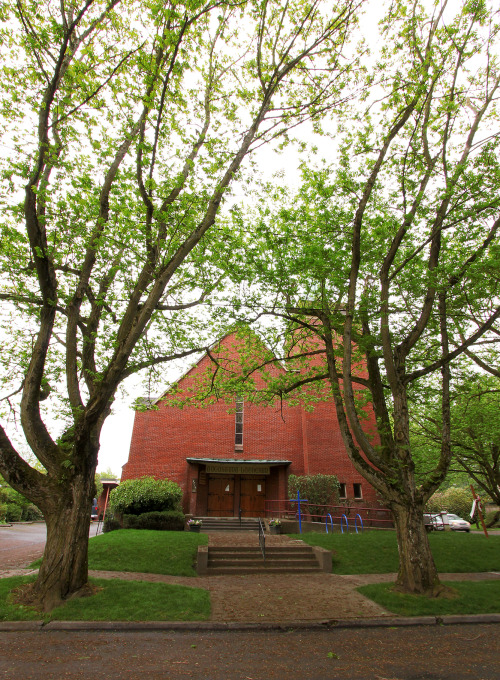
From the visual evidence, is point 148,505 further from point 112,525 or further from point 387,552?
point 387,552

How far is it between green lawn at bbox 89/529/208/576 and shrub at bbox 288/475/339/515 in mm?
6838

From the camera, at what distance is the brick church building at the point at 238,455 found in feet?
63.3

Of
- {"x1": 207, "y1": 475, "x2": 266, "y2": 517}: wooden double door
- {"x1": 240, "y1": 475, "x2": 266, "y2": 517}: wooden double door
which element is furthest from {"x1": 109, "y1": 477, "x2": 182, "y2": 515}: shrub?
{"x1": 240, "y1": 475, "x2": 266, "y2": 517}: wooden double door

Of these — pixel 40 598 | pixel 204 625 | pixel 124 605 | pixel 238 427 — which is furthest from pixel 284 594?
pixel 238 427

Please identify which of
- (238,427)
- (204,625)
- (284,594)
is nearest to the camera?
(204,625)

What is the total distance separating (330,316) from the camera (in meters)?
9.91

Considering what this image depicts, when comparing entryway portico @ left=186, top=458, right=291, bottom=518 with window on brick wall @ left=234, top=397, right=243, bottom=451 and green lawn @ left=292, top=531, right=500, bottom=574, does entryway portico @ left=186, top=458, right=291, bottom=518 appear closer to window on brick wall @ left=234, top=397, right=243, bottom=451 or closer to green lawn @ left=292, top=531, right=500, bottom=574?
window on brick wall @ left=234, top=397, right=243, bottom=451

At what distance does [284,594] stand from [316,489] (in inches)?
429

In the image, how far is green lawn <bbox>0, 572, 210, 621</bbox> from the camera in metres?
5.93

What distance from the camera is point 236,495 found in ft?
65.2

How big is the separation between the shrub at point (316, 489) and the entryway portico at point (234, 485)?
1355mm

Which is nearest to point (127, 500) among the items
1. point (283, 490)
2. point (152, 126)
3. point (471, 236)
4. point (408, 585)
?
point (283, 490)

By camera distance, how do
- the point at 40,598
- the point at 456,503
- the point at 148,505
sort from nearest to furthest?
the point at 40,598 < the point at 148,505 < the point at 456,503

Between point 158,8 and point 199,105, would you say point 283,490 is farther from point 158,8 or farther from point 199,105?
point 158,8
